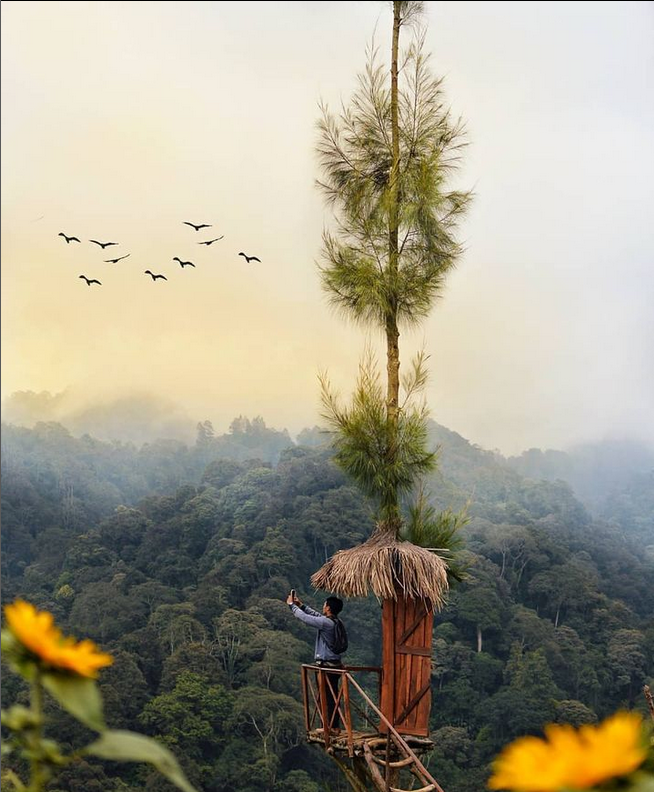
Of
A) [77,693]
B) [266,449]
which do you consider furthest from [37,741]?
[266,449]

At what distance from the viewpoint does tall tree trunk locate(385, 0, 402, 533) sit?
6203mm

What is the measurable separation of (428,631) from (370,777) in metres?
0.79

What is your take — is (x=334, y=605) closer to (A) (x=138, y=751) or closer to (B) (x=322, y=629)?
(B) (x=322, y=629)

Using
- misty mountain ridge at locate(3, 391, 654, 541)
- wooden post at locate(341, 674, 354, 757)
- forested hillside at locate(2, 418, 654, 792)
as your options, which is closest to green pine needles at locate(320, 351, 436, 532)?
wooden post at locate(341, 674, 354, 757)

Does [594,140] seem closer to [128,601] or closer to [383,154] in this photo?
[128,601]

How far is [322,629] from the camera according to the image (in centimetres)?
570

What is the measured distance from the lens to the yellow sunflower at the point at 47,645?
1.66 ft

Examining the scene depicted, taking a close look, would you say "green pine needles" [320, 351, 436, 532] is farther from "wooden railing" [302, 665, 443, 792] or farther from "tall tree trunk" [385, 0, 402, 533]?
"wooden railing" [302, 665, 443, 792]

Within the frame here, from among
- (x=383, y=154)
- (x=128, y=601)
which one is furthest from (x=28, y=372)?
(x=383, y=154)

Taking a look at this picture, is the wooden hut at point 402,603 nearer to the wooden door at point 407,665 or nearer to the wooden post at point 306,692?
the wooden door at point 407,665

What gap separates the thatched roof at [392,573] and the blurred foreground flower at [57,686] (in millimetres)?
5324

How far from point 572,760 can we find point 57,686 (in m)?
0.25

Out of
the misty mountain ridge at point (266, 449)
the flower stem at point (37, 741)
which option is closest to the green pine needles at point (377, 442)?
the flower stem at point (37, 741)

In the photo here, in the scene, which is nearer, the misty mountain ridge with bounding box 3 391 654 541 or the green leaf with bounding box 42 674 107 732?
the green leaf with bounding box 42 674 107 732
